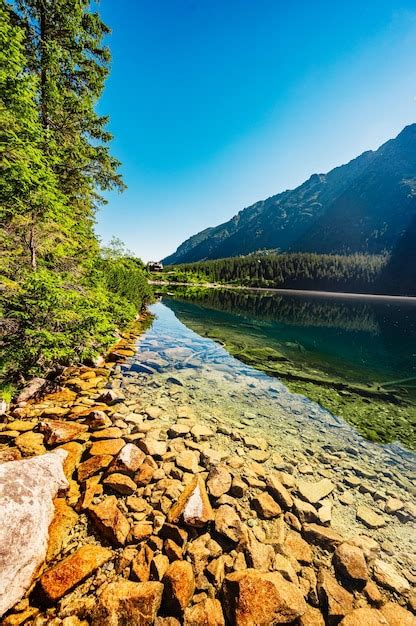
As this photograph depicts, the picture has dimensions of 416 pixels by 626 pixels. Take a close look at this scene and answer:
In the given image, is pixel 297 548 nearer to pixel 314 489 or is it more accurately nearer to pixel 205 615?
pixel 314 489

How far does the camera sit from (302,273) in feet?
486

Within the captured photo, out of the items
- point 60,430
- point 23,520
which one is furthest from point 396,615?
point 60,430

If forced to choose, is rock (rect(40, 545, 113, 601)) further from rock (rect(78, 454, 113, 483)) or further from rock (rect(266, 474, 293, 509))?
rock (rect(266, 474, 293, 509))

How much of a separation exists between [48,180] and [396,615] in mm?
9058

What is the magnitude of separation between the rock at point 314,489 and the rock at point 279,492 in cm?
33

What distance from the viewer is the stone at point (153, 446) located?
5.10 m

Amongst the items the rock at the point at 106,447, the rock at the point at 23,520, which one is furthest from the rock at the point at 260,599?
the rock at the point at 106,447

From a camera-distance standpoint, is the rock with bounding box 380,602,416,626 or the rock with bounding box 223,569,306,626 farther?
the rock with bounding box 380,602,416,626

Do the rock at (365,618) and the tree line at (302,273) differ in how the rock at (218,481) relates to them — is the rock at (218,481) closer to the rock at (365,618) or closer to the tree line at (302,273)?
the rock at (365,618)

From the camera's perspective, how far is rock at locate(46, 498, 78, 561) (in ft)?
10.6

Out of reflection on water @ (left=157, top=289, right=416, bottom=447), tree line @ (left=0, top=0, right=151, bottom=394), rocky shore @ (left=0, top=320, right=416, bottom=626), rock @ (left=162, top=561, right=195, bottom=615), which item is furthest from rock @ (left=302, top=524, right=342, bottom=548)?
tree line @ (left=0, top=0, right=151, bottom=394)

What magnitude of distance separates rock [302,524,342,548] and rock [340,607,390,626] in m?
0.82

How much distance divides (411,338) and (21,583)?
31.5 metres

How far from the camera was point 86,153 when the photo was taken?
9.94 m
